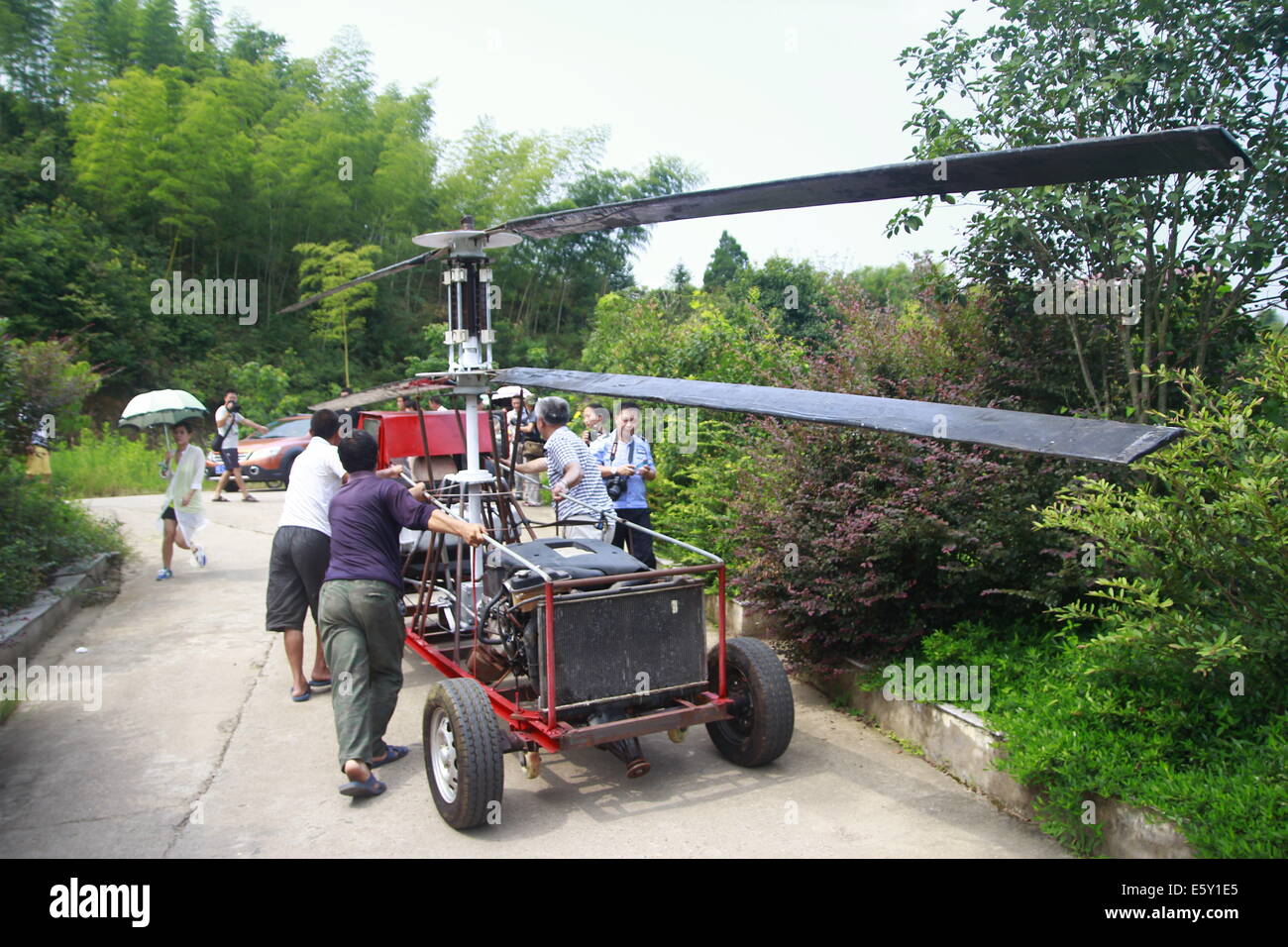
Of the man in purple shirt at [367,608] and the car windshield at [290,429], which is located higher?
the car windshield at [290,429]

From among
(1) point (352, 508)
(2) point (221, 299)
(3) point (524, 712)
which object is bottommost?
(3) point (524, 712)

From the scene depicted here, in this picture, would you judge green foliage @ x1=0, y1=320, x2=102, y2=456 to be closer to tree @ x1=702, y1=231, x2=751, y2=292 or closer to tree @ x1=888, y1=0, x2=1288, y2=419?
tree @ x1=888, y1=0, x2=1288, y2=419

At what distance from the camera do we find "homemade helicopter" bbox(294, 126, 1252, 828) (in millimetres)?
2482

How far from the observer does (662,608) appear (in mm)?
4430

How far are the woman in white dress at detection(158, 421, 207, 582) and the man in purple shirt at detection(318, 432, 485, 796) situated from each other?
15.2 feet

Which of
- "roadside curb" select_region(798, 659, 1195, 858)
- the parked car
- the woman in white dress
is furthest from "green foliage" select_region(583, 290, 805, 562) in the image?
the parked car

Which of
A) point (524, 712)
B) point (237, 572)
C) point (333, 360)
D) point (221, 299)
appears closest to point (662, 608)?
point (524, 712)

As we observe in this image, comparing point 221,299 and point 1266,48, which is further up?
point 221,299

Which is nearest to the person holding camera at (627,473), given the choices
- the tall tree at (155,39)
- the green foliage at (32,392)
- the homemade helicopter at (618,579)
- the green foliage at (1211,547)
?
the homemade helicopter at (618,579)

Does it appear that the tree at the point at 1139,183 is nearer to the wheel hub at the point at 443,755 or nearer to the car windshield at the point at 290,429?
the wheel hub at the point at 443,755

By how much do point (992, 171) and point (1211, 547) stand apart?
1.99m

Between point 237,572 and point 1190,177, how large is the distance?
341 inches

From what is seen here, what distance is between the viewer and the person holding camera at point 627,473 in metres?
6.80

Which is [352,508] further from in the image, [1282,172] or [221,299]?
[221,299]
